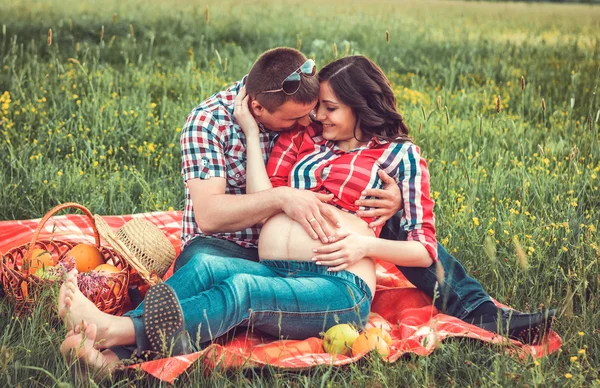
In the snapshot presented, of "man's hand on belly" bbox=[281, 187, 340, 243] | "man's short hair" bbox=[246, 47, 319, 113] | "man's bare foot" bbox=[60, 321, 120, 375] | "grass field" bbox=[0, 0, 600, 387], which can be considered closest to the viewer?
"man's bare foot" bbox=[60, 321, 120, 375]

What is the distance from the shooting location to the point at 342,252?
10.6 feet

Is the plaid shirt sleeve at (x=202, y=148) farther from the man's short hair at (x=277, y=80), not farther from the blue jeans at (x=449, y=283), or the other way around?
the blue jeans at (x=449, y=283)

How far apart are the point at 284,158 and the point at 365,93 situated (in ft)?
1.68

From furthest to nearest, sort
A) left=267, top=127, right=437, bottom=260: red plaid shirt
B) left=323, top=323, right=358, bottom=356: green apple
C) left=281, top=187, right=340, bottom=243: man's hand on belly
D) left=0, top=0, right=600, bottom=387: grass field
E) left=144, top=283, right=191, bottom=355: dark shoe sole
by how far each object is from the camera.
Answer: left=267, top=127, right=437, bottom=260: red plaid shirt → left=281, top=187, right=340, bottom=243: man's hand on belly → left=323, top=323, right=358, bottom=356: green apple → left=0, top=0, right=600, bottom=387: grass field → left=144, top=283, right=191, bottom=355: dark shoe sole

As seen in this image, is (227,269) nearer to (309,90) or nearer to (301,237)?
(301,237)

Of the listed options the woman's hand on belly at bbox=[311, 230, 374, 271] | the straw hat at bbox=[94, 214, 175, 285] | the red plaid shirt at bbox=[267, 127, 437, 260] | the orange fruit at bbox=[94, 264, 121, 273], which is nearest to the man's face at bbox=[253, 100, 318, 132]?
the red plaid shirt at bbox=[267, 127, 437, 260]

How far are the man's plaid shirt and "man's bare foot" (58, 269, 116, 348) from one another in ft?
2.93

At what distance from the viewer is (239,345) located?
10.2ft

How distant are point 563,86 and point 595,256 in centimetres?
413

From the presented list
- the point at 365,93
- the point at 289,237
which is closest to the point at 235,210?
the point at 289,237

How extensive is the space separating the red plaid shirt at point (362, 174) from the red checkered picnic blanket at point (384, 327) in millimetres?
333

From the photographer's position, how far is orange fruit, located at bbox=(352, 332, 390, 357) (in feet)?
9.71

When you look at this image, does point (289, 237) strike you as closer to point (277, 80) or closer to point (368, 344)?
point (368, 344)

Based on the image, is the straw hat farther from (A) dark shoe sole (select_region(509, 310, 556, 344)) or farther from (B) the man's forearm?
(A) dark shoe sole (select_region(509, 310, 556, 344))
